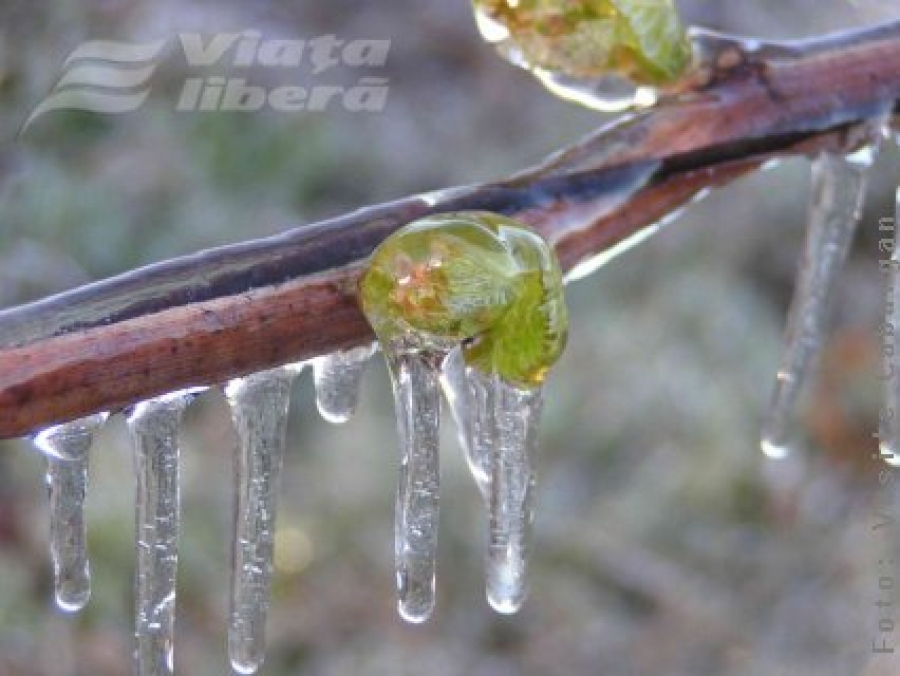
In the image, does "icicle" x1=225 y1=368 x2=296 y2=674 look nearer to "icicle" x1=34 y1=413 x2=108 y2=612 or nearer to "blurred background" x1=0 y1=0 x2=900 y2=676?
"icicle" x1=34 y1=413 x2=108 y2=612

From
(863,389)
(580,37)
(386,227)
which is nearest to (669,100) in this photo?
(580,37)

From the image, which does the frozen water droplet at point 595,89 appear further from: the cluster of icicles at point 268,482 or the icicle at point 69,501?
the icicle at point 69,501

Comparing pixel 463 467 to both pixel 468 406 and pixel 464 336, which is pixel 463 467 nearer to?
pixel 468 406

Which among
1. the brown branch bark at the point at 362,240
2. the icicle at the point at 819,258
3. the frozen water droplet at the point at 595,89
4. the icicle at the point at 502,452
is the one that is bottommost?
the icicle at the point at 819,258

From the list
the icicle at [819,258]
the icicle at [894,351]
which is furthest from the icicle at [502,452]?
the icicle at [894,351]

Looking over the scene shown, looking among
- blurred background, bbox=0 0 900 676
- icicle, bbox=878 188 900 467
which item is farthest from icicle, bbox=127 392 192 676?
blurred background, bbox=0 0 900 676
